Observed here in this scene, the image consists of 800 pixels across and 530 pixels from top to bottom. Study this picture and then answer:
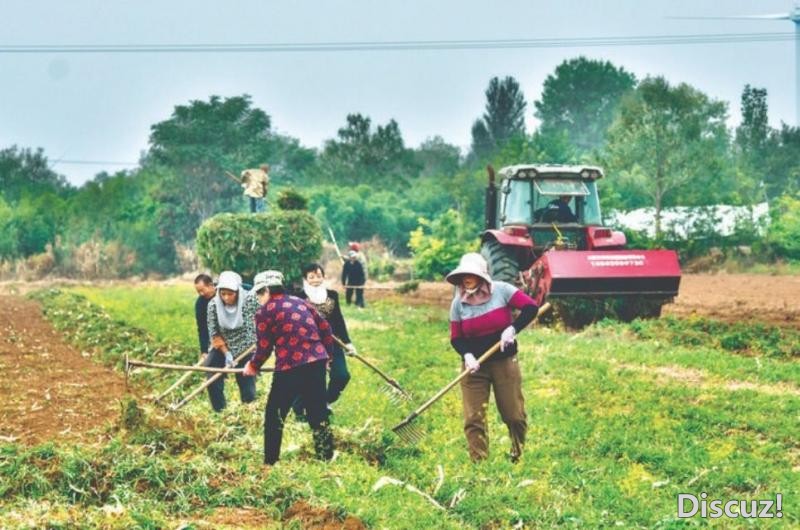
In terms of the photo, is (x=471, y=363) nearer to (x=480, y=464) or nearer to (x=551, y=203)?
(x=480, y=464)

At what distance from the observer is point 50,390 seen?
14.1 meters

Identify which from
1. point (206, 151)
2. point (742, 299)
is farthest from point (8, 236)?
point (742, 299)

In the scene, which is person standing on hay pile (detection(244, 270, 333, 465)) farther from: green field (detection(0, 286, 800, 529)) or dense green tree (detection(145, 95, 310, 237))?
dense green tree (detection(145, 95, 310, 237))

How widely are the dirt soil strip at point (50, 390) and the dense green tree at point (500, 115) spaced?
67349mm

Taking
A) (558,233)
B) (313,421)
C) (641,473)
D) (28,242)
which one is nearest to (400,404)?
(313,421)

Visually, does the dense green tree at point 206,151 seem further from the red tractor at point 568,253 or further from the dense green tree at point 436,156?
the red tractor at point 568,253

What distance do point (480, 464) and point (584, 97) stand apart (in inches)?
3418

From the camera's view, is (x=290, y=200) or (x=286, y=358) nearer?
(x=286, y=358)

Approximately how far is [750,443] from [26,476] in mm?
5610

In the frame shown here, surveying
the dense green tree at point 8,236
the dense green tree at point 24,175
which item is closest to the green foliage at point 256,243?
the dense green tree at point 8,236

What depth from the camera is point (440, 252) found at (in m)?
37.5

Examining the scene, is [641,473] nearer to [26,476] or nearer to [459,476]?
[459,476]

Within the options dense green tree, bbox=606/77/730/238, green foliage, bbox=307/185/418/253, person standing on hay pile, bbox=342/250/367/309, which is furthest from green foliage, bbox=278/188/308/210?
green foliage, bbox=307/185/418/253

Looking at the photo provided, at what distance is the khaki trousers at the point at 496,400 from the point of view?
30.6ft
